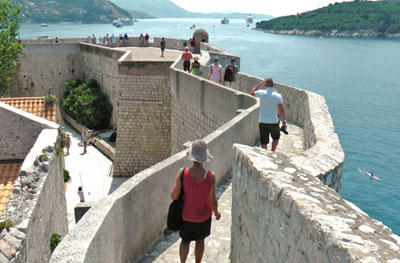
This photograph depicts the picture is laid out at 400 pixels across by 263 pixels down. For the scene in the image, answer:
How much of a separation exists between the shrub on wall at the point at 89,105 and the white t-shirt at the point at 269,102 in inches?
800

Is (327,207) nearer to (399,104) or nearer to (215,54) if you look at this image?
(215,54)

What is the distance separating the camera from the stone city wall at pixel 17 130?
10.1 m

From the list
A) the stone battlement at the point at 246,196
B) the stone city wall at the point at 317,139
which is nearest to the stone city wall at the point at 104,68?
the stone battlement at the point at 246,196

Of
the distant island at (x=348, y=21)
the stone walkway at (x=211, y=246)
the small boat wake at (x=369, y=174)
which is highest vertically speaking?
the distant island at (x=348, y=21)

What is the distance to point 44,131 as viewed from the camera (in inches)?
394

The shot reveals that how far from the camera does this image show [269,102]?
712cm

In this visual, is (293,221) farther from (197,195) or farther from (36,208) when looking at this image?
(36,208)

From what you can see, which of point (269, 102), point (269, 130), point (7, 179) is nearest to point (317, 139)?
point (269, 130)

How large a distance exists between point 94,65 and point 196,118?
15.9m

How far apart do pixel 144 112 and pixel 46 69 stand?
1233 centimetres

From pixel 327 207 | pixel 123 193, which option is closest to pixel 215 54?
pixel 123 193

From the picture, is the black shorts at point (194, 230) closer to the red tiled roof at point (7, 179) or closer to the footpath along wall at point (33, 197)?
the footpath along wall at point (33, 197)

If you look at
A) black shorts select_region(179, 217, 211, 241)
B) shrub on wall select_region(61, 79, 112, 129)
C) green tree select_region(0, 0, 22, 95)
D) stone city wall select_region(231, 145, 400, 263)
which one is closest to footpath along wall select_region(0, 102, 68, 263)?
black shorts select_region(179, 217, 211, 241)

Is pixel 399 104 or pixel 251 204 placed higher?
pixel 251 204
